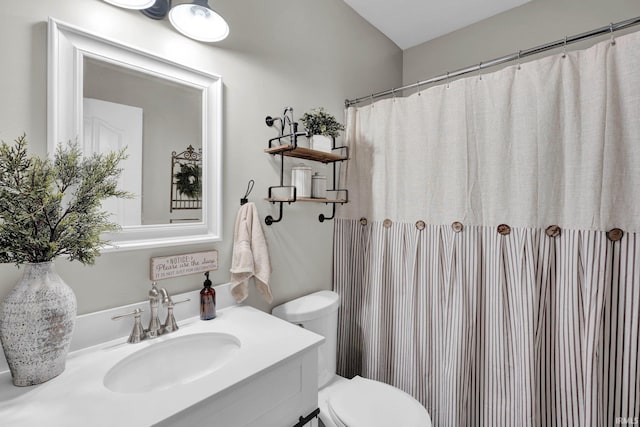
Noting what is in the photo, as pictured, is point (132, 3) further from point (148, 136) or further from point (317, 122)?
point (317, 122)

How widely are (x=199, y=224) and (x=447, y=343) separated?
1.32 metres

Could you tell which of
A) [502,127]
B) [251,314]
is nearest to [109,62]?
[251,314]

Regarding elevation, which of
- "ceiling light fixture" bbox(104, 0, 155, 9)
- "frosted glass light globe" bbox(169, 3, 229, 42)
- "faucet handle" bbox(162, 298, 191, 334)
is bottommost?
"faucet handle" bbox(162, 298, 191, 334)

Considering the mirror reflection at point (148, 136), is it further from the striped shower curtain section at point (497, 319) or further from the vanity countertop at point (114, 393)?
the striped shower curtain section at point (497, 319)

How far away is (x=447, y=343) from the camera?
149 centimetres

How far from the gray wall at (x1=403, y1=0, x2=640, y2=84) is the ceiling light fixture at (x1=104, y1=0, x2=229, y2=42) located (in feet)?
5.45

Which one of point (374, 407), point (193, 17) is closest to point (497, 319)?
point (374, 407)

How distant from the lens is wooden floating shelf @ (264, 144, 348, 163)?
135 centimetres

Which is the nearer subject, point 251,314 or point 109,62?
point 109,62

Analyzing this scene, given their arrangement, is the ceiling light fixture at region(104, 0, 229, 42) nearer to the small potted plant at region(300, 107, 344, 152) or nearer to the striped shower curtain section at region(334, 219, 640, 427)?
the small potted plant at region(300, 107, 344, 152)

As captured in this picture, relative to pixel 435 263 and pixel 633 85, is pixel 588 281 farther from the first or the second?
pixel 633 85

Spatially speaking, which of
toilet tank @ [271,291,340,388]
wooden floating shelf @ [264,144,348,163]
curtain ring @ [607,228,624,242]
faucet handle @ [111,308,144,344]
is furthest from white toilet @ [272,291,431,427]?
curtain ring @ [607,228,624,242]

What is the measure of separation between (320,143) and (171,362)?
3.66ft

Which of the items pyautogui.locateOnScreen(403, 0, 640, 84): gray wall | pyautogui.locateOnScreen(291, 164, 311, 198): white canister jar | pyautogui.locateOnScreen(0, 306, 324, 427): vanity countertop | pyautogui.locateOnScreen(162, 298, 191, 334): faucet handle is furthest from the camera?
pyautogui.locateOnScreen(403, 0, 640, 84): gray wall
